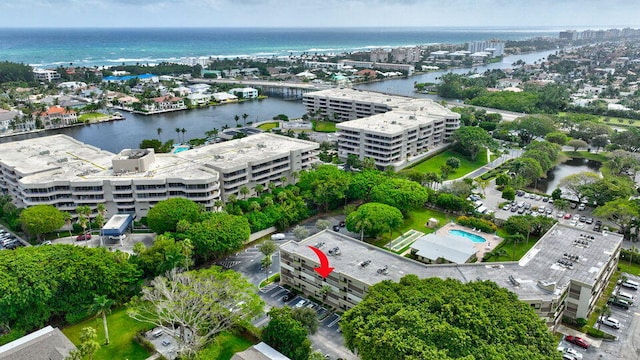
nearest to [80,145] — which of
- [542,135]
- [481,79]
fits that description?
[542,135]

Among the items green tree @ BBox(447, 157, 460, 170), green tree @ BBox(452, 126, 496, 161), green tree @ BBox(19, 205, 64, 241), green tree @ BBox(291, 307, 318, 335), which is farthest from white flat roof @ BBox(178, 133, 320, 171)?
green tree @ BBox(452, 126, 496, 161)

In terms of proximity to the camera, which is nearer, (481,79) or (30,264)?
(30,264)

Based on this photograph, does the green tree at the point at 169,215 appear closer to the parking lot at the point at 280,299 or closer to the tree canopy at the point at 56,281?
the parking lot at the point at 280,299

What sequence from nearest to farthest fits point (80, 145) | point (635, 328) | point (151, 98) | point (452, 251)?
point (635, 328) < point (452, 251) < point (80, 145) < point (151, 98)

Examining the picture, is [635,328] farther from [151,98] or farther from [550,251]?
[151,98]

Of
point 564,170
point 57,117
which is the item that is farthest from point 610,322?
point 57,117

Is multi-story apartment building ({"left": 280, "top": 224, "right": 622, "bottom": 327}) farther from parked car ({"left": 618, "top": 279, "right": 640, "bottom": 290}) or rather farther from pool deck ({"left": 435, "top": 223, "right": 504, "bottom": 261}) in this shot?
pool deck ({"left": 435, "top": 223, "right": 504, "bottom": 261})

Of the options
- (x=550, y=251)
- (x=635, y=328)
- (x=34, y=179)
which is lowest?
(x=635, y=328)
